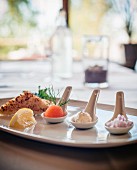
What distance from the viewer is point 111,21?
10.8ft

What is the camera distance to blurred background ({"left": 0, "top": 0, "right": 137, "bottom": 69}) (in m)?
3.11

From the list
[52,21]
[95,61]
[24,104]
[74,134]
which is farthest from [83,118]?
[52,21]

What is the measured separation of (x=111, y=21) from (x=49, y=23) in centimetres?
69

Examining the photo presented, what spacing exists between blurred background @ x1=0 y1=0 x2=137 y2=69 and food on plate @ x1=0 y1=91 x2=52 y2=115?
2.25 meters

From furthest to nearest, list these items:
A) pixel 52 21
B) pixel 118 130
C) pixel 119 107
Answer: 1. pixel 52 21
2. pixel 119 107
3. pixel 118 130

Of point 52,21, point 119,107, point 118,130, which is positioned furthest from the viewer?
point 52,21

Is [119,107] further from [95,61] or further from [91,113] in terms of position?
[95,61]

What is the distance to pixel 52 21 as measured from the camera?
3146 millimetres

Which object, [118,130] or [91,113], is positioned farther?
[91,113]

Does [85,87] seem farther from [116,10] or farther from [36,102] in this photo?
[116,10]

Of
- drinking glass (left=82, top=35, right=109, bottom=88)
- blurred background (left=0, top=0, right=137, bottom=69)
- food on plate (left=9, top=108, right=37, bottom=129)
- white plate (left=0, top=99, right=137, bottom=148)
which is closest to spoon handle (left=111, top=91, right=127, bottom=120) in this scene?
white plate (left=0, top=99, right=137, bottom=148)

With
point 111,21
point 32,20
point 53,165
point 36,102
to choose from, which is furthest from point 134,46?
point 53,165

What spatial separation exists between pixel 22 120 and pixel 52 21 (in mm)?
2603

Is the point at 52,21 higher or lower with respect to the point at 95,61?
higher
